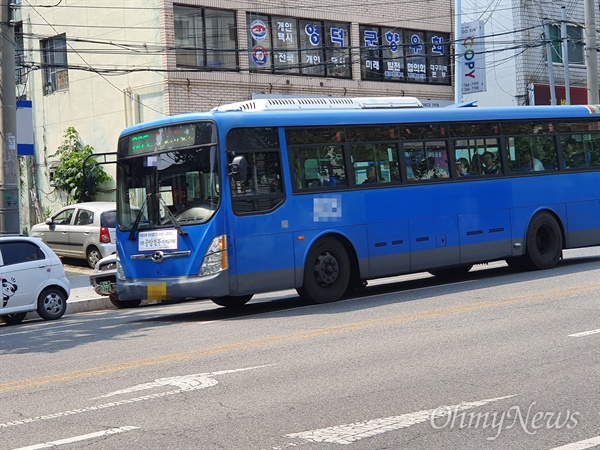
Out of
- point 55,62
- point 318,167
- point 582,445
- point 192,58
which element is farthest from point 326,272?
point 55,62

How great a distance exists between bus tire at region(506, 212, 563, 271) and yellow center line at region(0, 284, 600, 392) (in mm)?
3464

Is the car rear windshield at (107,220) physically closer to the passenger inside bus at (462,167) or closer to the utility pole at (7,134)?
the utility pole at (7,134)

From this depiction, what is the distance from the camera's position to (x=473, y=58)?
34656 millimetres

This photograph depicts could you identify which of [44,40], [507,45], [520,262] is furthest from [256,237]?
[507,45]

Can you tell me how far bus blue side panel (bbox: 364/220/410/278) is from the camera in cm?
1584

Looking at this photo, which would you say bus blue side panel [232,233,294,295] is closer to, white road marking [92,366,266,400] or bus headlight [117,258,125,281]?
bus headlight [117,258,125,281]

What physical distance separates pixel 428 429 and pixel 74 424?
2.68 meters

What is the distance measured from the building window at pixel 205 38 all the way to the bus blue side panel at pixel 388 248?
1414 centimetres

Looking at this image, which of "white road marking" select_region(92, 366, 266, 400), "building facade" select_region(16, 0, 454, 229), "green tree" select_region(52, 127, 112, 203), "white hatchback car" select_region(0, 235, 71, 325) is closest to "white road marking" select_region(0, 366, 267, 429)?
"white road marking" select_region(92, 366, 266, 400)

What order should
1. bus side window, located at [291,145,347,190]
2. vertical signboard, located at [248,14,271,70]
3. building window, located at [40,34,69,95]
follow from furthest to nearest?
building window, located at [40,34,69,95], vertical signboard, located at [248,14,271,70], bus side window, located at [291,145,347,190]

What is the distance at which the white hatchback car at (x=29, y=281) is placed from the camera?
53.0 feet

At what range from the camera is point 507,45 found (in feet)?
129

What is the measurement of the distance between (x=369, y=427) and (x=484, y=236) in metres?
10.9

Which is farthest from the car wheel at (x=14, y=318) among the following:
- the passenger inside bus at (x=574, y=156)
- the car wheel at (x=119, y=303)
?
the passenger inside bus at (x=574, y=156)
